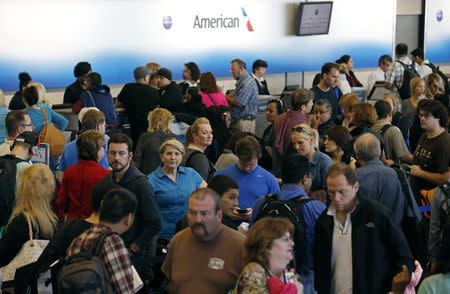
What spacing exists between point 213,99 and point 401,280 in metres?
6.68

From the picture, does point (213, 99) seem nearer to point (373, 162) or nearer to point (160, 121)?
point (160, 121)

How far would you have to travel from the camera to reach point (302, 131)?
24.6 feet

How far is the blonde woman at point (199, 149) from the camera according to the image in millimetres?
7589

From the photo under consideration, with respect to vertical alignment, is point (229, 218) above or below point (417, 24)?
below

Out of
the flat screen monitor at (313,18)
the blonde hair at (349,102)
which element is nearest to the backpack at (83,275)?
the blonde hair at (349,102)

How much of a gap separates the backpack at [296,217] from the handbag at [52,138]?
3.91 metres

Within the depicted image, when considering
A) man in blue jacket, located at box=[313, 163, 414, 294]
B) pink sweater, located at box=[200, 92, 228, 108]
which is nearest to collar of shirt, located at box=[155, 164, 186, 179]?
man in blue jacket, located at box=[313, 163, 414, 294]

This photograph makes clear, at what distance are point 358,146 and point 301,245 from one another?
1.34m

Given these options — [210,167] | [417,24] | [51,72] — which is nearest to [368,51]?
[417,24]

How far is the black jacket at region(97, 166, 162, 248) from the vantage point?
5996 millimetres

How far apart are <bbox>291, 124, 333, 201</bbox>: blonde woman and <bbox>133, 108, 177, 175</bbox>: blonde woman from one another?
1389 millimetres

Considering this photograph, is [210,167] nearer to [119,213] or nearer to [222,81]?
[119,213]

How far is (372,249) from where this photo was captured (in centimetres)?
525

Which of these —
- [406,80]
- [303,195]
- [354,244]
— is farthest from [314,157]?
[406,80]
